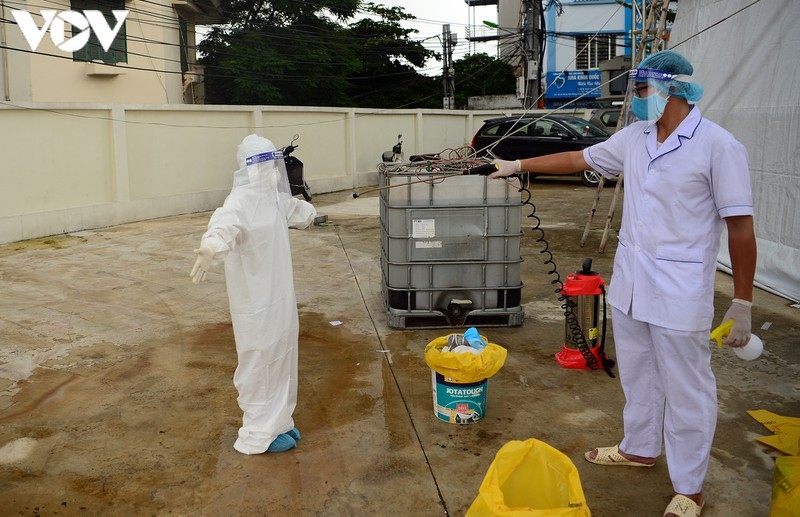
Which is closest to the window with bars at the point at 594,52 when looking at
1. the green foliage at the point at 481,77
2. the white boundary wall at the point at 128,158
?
the green foliage at the point at 481,77

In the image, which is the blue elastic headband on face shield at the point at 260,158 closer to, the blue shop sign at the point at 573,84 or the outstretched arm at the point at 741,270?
the outstretched arm at the point at 741,270

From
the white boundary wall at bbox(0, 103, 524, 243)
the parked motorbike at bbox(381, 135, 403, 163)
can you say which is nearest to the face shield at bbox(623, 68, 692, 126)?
the white boundary wall at bbox(0, 103, 524, 243)

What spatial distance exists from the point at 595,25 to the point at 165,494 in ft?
113

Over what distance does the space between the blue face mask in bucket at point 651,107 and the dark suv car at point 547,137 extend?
42.1 ft

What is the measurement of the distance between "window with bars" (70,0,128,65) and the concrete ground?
12.8 meters

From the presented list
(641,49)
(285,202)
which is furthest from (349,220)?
Answer: (285,202)

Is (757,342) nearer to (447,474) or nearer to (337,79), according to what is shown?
(447,474)

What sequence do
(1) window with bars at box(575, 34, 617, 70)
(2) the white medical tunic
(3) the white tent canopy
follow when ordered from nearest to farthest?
1. (2) the white medical tunic
2. (3) the white tent canopy
3. (1) window with bars at box(575, 34, 617, 70)

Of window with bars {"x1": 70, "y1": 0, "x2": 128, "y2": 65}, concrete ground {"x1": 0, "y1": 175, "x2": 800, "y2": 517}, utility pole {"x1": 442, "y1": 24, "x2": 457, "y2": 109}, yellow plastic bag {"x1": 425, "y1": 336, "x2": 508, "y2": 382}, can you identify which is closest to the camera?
concrete ground {"x1": 0, "y1": 175, "x2": 800, "y2": 517}

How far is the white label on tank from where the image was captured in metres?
5.58

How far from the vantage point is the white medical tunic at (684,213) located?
112 inches

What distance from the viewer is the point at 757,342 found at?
3.08 meters

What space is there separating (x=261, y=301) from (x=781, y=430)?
2729 millimetres

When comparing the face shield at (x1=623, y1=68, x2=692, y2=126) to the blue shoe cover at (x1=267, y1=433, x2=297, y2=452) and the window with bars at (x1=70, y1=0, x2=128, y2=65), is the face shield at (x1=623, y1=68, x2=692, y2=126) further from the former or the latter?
the window with bars at (x1=70, y1=0, x2=128, y2=65)
